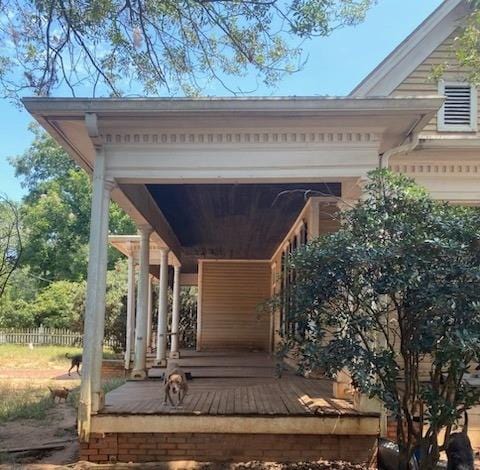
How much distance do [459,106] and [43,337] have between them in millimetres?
26652

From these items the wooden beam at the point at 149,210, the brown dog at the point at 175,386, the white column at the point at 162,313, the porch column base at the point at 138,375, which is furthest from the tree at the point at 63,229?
the brown dog at the point at 175,386

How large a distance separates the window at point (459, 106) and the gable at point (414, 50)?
0.58 metres

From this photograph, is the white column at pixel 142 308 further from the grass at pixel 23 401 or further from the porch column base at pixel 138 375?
the grass at pixel 23 401

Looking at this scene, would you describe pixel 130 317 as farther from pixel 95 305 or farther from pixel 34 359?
pixel 34 359

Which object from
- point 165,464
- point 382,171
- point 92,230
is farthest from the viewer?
point 92,230

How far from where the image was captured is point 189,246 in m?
14.7

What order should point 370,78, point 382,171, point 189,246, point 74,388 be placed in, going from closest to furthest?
point 382,171 → point 370,78 → point 74,388 → point 189,246

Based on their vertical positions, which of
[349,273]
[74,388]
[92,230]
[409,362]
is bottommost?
[74,388]

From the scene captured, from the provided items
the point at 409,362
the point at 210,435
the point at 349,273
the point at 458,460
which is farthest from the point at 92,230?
the point at 458,460

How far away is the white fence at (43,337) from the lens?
99.0 ft

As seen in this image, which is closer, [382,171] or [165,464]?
[382,171]

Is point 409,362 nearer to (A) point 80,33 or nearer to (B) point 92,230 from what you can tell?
(B) point 92,230

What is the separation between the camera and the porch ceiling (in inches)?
332

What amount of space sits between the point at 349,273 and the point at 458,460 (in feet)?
6.23
